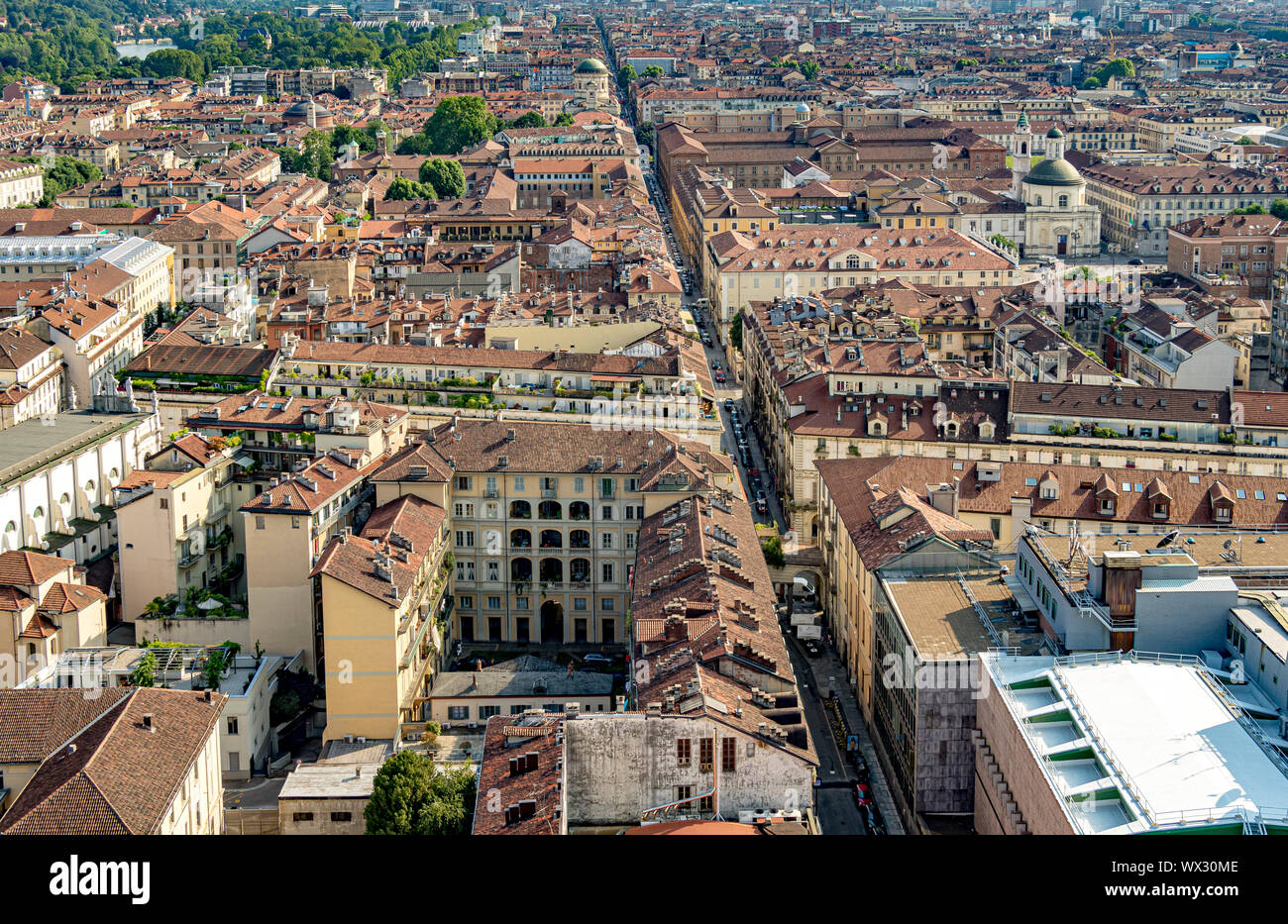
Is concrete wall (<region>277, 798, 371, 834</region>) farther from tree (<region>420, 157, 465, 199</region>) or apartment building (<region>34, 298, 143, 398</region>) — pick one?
tree (<region>420, 157, 465, 199</region>)

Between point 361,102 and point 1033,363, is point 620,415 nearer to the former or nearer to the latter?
point 1033,363

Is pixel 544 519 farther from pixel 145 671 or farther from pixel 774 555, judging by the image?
pixel 145 671

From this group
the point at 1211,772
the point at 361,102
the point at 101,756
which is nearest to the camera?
the point at 1211,772

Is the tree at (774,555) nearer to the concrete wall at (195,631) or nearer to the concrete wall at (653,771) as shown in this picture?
the concrete wall at (195,631)

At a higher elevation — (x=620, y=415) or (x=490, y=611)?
(x=620, y=415)

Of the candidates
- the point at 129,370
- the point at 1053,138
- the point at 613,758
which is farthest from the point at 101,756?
the point at 1053,138

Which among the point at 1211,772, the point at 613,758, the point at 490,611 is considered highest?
the point at 1211,772

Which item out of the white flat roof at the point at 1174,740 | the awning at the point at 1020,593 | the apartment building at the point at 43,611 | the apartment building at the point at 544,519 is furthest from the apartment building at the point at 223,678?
the white flat roof at the point at 1174,740
